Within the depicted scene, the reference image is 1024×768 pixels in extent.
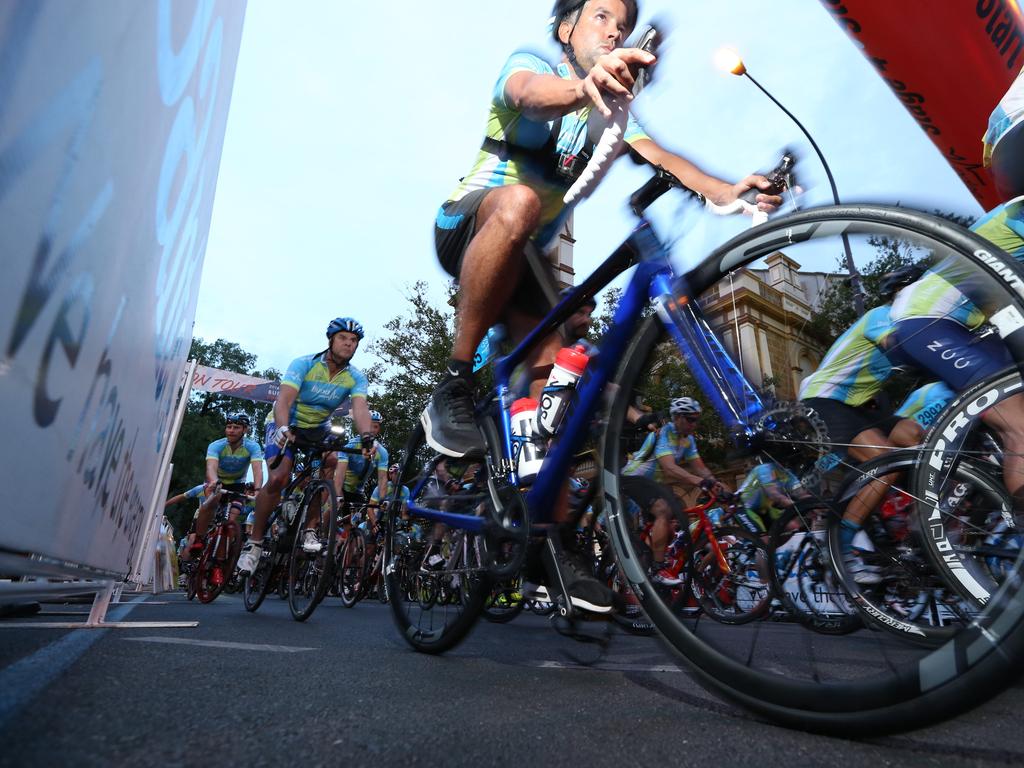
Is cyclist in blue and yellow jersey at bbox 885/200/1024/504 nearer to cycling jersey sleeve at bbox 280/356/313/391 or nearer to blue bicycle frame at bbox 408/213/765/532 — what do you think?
blue bicycle frame at bbox 408/213/765/532

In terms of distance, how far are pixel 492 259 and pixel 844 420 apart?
1.25 metres

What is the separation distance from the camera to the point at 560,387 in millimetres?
1867

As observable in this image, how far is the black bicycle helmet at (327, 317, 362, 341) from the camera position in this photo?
221 inches

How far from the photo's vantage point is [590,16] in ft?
6.72

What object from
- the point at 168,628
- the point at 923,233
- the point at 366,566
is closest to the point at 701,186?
the point at 923,233

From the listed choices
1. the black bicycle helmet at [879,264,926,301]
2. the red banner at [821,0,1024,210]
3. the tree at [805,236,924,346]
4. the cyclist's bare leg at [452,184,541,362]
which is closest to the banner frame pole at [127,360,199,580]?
the cyclist's bare leg at [452,184,541,362]

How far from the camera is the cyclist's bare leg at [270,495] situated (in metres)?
5.09

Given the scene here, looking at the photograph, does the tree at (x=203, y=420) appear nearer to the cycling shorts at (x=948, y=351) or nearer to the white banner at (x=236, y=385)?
the white banner at (x=236, y=385)

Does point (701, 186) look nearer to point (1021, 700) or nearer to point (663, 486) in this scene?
point (663, 486)

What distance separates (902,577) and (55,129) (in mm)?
Result: 1585

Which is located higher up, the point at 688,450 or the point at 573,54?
the point at 573,54

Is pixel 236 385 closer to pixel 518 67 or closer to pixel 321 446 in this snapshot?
pixel 321 446

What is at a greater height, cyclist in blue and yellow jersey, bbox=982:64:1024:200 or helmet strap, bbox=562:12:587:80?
helmet strap, bbox=562:12:587:80

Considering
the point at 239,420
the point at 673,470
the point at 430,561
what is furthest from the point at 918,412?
the point at 239,420
